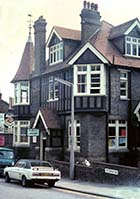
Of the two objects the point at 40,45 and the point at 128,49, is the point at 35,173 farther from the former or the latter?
the point at 40,45

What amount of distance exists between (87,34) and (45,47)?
4640mm

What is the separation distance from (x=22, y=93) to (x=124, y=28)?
1149 cm

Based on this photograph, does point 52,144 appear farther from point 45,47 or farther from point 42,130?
point 45,47

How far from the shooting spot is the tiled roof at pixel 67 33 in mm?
33594

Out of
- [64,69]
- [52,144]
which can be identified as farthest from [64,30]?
[52,144]

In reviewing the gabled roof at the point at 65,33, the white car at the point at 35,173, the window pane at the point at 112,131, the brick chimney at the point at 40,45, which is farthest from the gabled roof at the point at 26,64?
the white car at the point at 35,173

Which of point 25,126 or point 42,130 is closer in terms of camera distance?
point 42,130

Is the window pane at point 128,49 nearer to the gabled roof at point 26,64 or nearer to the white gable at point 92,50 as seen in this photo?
the white gable at point 92,50

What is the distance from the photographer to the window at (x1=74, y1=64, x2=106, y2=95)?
1151 inches

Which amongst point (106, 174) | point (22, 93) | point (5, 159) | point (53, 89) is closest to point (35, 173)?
point (106, 174)

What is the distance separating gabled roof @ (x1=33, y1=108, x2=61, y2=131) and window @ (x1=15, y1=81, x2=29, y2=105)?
5.60 metres

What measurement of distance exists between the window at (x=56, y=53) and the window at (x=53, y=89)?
160cm

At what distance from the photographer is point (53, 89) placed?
1321 inches

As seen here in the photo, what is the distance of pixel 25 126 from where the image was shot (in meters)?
38.0
